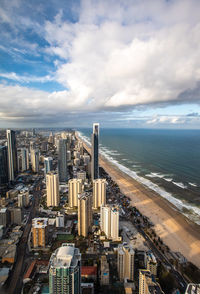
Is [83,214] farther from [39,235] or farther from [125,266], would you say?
[125,266]

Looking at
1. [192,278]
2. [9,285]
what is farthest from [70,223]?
[192,278]

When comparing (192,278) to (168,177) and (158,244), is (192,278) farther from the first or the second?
(168,177)

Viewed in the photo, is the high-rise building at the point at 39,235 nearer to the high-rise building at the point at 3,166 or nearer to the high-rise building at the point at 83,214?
the high-rise building at the point at 83,214

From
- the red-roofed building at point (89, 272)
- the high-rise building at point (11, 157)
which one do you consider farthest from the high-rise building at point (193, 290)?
the high-rise building at point (11, 157)

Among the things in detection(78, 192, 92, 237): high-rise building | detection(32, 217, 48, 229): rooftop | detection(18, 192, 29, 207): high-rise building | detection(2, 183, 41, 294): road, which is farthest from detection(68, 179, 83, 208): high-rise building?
detection(32, 217, 48, 229): rooftop

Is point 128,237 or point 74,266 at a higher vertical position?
point 74,266

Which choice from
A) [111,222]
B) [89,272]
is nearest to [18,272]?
[89,272]

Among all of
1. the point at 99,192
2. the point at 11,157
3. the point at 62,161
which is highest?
the point at 11,157
